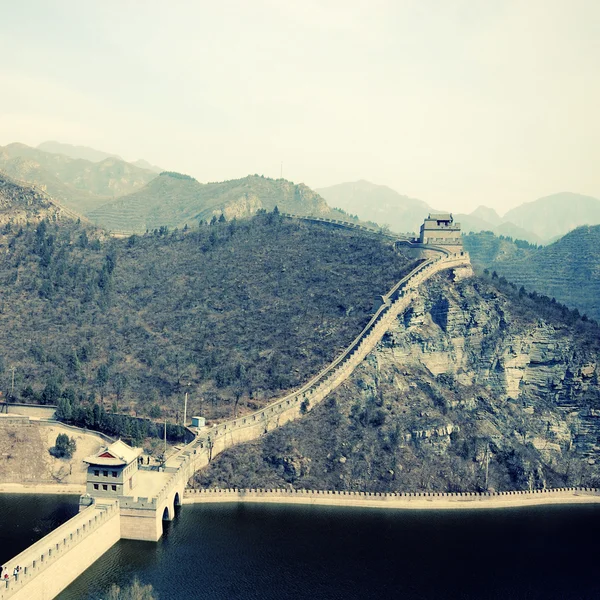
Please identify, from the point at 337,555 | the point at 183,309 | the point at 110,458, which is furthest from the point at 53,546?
the point at 183,309

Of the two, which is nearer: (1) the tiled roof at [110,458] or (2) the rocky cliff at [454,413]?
(1) the tiled roof at [110,458]

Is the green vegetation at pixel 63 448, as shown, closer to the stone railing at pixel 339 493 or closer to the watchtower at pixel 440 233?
the stone railing at pixel 339 493

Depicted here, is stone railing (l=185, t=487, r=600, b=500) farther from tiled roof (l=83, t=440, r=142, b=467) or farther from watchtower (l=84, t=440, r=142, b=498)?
tiled roof (l=83, t=440, r=142, b=467)

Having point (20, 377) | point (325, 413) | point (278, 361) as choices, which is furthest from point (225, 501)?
point (20, 377)

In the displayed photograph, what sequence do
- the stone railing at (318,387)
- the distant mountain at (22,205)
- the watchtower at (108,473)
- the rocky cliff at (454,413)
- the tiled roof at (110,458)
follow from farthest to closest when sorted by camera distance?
the distant mountain at (22,205)
the rocky cliff at (454,413)
the stone railing at (318,387)
the watchtower at (108,473)
the tiled roof at (110,458)

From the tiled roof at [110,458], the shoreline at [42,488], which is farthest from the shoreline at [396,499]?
the shoreline at [42,488]

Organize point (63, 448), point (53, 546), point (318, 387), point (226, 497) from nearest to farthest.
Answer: point (53, 546), point (226, 497), point (63, 448), point (318, 387)

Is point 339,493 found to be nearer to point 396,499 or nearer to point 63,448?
point 396,499
